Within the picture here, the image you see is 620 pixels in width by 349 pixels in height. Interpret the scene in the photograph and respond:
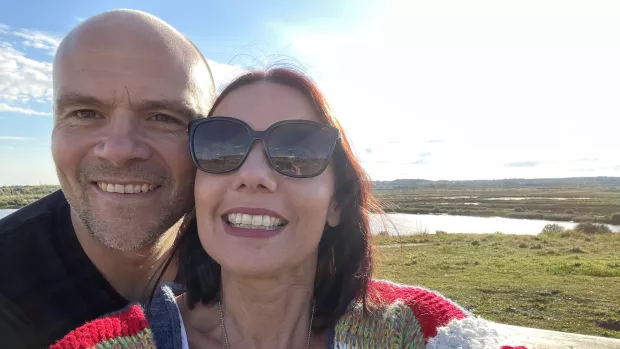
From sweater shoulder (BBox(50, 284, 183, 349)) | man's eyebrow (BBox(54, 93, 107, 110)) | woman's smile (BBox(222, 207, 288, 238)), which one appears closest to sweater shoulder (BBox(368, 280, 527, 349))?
woman's smile (BBox(222, 207, 288, 238))

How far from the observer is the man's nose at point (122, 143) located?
250cm

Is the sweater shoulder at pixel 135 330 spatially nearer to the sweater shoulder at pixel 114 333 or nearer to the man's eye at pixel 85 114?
the sweater shoulder at pixel 114 333

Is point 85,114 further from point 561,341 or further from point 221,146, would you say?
point 561,341

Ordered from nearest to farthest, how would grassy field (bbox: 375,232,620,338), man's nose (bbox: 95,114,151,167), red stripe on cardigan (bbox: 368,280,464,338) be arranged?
1. red stripe on cardigan (bbox: 368,280,464,338)
2. man's nose (bbox: 95,114,151,167)
3. grassy field (bbox: 375,232,620,338)

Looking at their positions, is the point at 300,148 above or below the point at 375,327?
above

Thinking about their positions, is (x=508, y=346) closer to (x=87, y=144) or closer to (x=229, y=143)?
(x=229, y=143)

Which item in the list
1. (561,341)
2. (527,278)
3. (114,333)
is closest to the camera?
(114,333)

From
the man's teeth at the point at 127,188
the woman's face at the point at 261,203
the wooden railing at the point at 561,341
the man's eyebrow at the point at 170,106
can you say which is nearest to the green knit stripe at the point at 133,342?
the woman's face at the point at 261,203

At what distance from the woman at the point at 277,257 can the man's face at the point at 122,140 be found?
1.73 feet

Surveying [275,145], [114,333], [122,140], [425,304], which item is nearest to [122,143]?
[122,140]

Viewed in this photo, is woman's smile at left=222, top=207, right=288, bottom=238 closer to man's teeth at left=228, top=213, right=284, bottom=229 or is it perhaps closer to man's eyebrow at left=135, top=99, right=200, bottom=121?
man's teeth at left=228, top=213, right=284, bottom=229

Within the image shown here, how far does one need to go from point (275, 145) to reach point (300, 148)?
0.11 metres

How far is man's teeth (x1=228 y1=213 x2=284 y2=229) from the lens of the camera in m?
1.86

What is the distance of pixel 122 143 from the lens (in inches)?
98.8
